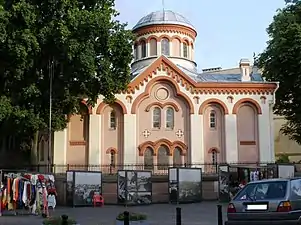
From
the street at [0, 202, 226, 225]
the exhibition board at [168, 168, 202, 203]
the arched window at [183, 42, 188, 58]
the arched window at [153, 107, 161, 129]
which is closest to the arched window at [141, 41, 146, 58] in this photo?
the arched window at [183, 42, 188, 58]

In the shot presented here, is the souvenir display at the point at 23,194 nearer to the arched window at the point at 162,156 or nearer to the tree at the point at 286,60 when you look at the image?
the arched window at the point at 162,156

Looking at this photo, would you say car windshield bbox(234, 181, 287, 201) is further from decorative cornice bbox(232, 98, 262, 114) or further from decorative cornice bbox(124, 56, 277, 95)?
decorative cornice bbox(232, 98, 262, 114)

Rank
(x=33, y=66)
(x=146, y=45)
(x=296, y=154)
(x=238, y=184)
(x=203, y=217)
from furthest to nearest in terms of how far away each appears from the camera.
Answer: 1. (x=296, y=154)
2. (x=146, y=45)
3. (x=33, y=66)
4. (x=238, y=184)
5. (x=203, y=217)

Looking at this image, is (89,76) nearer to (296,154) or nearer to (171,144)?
(171,144)

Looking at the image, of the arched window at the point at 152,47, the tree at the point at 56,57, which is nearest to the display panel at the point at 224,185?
the tree at the point at 56,57

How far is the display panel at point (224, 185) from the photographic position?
2573 cm

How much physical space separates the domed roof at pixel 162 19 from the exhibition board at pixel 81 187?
21119mm

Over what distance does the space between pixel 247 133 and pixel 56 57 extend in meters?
16.3

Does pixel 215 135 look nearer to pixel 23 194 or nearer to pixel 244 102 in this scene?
pixel 244 102

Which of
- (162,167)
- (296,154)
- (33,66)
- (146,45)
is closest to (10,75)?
(33,66)

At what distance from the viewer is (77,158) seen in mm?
34688

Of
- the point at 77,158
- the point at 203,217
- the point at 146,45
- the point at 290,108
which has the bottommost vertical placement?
the point at 203,217

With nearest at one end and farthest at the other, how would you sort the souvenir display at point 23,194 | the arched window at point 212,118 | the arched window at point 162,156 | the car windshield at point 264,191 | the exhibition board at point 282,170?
the car windshield at point 264,191, the souvenir display at point 23,194, the exhibition board at point 282,170, the arched window at point 162,156, the arched window at point 212,118

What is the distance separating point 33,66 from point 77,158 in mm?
9417
